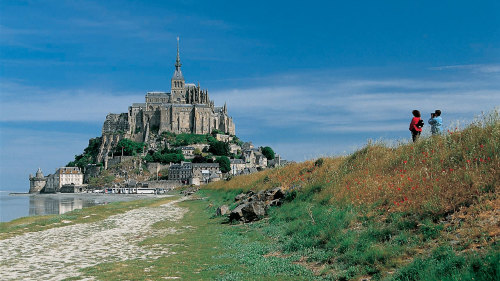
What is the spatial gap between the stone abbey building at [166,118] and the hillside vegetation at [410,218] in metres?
158

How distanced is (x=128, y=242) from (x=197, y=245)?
3.69m

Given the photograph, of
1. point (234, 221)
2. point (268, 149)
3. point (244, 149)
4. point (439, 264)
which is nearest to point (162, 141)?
point (244, 149)

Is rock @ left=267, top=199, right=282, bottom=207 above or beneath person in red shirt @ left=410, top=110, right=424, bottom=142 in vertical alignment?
beneath

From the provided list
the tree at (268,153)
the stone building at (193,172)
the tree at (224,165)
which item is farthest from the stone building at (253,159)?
the stone building at (193,172)

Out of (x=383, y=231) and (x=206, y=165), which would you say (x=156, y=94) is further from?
(x=383, y=231)

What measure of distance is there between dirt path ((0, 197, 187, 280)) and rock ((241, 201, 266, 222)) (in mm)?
3713

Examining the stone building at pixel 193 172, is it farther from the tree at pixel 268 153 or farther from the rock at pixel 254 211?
the rock at pixel 254 211

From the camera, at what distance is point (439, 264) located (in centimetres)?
659

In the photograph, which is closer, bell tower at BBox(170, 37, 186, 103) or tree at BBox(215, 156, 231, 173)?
tree at BBox(215, 156, 231, 173)

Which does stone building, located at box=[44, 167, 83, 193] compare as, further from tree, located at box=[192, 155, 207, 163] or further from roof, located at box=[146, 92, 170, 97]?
tree, located at box=[192, 155, 207, 163]

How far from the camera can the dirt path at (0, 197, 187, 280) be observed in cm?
1085

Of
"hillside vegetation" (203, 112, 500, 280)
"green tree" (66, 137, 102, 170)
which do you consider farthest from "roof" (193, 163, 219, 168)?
Result: "hillside vegetation" (203, 112, 500, 280)

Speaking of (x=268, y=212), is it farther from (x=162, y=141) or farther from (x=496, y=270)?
(x=162, y=141)

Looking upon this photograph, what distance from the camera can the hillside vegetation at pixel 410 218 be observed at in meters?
6.93
